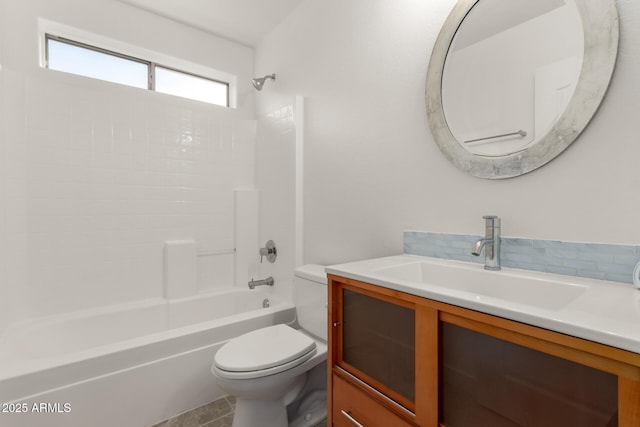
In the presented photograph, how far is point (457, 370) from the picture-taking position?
0.75 metres

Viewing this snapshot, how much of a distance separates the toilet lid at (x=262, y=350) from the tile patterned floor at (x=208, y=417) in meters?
0.50

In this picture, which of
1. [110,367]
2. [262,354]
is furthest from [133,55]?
[262,354]

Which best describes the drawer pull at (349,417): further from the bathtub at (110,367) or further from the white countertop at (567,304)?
the bathtub at (110,367)

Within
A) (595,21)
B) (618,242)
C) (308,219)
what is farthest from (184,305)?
(595,21)

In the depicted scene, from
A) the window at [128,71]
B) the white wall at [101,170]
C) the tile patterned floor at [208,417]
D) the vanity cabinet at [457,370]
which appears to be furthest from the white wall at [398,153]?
the tile patterned floor at [208,417]

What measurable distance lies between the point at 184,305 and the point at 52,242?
3.19ft

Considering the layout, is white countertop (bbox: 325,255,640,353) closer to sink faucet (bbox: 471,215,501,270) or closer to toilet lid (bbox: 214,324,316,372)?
sink faucet (bbox: 471,215,501,270)

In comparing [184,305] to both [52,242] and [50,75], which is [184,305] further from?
[50,75]

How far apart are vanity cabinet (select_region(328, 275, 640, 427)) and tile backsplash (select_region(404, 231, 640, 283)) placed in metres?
0.49

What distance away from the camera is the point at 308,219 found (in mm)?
2164

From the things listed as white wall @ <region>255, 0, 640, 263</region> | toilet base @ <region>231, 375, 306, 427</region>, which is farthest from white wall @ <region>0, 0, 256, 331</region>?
toilet base @ <region>231, 375, 306, 427</region>

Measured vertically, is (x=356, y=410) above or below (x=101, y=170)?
below

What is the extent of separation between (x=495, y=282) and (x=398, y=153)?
759 mm

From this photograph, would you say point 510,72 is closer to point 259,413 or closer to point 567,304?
point 567,304
